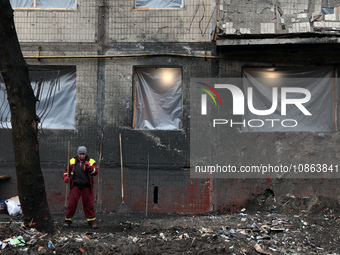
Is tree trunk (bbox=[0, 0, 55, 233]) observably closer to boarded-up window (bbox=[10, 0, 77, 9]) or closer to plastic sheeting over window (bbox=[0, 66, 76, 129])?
plastic sheeting over window (bbox=[0, 66, 76, 129])

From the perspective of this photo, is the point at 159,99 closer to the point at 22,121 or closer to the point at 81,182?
the point at 81,182

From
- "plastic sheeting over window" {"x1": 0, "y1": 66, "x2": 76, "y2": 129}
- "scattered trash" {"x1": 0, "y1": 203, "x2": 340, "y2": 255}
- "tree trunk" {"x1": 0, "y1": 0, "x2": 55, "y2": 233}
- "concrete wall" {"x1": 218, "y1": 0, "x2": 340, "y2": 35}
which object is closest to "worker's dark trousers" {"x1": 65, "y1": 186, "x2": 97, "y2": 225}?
"scattered trash" {"x1": 0, "y1": 203, "x2": 340, "y2": 255}

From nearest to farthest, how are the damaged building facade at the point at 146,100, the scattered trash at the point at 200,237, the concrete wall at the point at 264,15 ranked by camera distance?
1. the scattered trash at the point at 200,237
2. the concrete wall at the point at 264,15
3. the damaged building facade at the point at 146,100

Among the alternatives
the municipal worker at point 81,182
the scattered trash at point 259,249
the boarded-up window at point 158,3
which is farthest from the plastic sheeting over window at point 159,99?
the scattered trash at point 259,249

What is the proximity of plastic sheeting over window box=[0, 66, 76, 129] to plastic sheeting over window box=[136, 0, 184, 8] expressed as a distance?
246 cm

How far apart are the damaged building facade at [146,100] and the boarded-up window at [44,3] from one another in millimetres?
27

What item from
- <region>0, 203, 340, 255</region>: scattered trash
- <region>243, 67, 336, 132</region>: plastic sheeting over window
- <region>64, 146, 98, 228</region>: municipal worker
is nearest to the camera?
<region>0, 203, 340, 255</region>: scattered trash

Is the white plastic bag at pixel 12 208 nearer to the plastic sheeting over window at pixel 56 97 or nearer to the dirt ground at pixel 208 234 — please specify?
the dirt ground at pixel 208 234

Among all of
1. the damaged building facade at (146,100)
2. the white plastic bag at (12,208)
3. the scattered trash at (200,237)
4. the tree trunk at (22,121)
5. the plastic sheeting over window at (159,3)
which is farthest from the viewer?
the plastic sheeting over window at (159,3)

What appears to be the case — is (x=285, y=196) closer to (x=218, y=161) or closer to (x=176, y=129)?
(x=218, y=161)

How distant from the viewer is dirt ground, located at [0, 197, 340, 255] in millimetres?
6074

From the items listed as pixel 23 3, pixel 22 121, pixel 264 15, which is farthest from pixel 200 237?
pixel 23 3

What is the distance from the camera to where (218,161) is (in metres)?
9.62

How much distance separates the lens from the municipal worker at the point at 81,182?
8.00m
